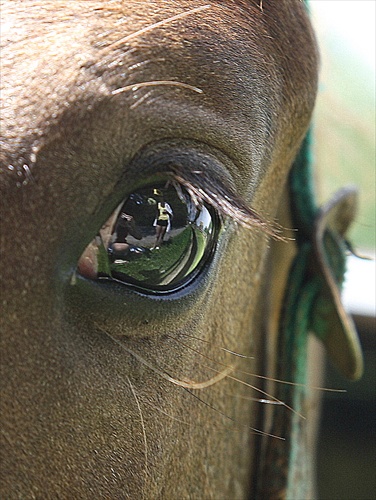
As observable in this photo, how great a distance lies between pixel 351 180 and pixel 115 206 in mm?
2409

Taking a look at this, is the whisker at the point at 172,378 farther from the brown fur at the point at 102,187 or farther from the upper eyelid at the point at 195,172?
the upper eyelid at the point at 195,172

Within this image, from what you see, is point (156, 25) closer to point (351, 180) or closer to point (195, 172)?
point (195, 172)

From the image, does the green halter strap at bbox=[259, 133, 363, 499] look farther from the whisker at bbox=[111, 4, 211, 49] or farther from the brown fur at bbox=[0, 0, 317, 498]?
the whisker at bbox=[111, 4, 211, 49]

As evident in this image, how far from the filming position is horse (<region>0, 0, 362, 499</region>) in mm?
967

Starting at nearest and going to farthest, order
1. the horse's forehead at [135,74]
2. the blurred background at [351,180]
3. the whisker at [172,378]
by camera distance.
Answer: the horse's forehead at [135,74]
the whisker at [172,378]
the blurred background at [351,180]

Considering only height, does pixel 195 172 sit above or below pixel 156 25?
below

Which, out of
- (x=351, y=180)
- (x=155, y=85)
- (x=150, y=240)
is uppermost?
(x=351, y=180)

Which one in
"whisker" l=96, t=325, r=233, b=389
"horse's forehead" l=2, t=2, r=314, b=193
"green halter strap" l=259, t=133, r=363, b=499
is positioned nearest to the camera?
"horse's forehead" l=2, t=2, r=314, b=193

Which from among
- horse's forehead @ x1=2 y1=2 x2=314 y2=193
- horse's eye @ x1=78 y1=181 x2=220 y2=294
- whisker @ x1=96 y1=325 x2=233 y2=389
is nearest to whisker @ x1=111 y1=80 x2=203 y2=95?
horse's forehead @ x1=2 y1=2 x2=314 y2=193

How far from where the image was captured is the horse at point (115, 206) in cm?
97

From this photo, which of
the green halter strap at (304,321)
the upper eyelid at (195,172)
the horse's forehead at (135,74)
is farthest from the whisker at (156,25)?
the green halter strap at (304,321)

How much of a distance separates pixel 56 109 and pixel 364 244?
2512mm

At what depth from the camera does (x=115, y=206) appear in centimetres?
102

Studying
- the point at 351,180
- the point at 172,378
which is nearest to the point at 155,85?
the point at 172,378
